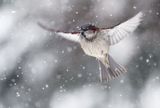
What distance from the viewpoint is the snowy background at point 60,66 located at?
4145 mm

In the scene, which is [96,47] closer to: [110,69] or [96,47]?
[96,47]

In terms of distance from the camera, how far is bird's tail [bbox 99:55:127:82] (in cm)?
125

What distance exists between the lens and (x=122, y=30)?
117 cm

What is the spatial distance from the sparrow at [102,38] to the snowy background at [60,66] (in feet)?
9.18

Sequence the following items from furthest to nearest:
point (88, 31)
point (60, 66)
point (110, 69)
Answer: point (60, 66) < point (110, 69) < point (88, 31)

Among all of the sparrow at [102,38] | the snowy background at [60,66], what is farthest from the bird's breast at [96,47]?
the snowy background at [60,66]

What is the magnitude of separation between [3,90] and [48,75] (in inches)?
17.1

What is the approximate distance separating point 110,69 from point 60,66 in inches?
115

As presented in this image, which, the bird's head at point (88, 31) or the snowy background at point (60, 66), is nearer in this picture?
the bird's head at point (88, 31)

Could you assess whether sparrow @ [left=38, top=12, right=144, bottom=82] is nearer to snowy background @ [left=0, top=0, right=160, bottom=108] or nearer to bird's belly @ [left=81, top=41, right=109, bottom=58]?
bird's belly @ [left=81, top=41, right=109, bottom=58]

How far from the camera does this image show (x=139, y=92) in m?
4.33

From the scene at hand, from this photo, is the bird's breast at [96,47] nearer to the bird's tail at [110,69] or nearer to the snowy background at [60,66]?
the bird's tail at [110,69]

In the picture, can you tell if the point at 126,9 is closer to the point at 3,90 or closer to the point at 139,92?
the point at 139,92

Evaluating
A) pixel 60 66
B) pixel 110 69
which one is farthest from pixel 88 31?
pixel 60 66
